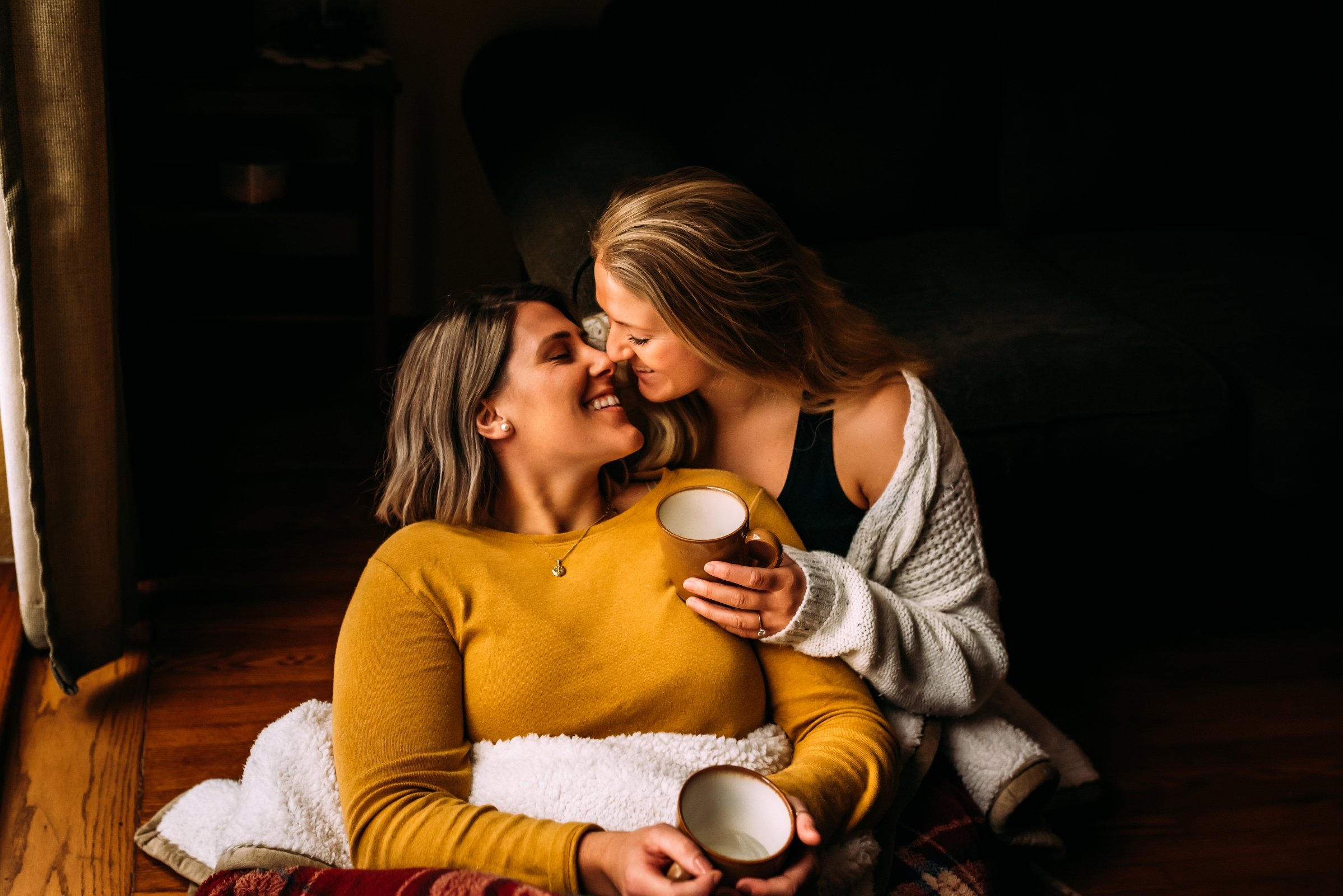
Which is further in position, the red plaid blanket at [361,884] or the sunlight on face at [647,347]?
the sunlight on face at [647,347]

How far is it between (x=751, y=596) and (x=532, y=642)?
0.24 meters

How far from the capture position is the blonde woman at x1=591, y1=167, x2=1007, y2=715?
1254 millimetres

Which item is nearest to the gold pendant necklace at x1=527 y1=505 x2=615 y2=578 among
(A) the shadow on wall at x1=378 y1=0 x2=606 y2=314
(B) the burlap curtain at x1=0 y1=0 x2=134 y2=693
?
(B) the burlap curtain at x1=0 y1=0 x2=134 y2=693

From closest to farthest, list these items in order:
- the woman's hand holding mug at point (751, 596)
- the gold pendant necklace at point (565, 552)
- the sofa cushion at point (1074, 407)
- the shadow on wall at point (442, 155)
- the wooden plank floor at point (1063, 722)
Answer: the woman's hand holding mug at point (751, 596)
the gold pendant necklace at point (565, 552)
the wooden plank floor at point (1063, 722)
the sofa cushion at point (1074, 407)
the shadow on wall at point (442, 155)

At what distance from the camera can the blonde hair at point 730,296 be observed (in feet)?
4.33

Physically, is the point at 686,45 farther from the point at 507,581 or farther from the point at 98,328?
the point at 507,581

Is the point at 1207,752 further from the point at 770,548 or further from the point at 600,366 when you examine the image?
the point at 600,366

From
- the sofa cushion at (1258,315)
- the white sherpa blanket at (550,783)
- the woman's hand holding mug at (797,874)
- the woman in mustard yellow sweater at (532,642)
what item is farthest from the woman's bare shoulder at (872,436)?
the sofa cushion at (1258,315)

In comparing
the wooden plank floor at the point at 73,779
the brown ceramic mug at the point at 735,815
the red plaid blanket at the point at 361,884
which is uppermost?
the brown ceramic mug at the point at 735,815

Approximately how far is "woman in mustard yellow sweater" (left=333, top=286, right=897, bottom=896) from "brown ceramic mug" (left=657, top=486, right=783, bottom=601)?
10cm

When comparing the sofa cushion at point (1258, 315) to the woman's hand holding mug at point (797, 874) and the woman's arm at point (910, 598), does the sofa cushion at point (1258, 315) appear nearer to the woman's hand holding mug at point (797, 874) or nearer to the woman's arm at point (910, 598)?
the woman's arm at point (910, 598)

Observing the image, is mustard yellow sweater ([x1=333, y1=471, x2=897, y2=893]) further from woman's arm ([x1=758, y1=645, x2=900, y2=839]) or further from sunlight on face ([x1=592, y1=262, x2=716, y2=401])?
sunlight on face ([x1=592, y1=262, x2=716, y2=401])

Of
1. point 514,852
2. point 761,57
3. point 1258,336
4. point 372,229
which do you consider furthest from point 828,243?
point 514,852

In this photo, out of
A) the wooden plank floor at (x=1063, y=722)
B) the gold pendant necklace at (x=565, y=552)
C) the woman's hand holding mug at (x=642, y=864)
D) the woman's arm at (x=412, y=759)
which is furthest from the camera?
the wooden plank floor at (x=1063, y=722)
